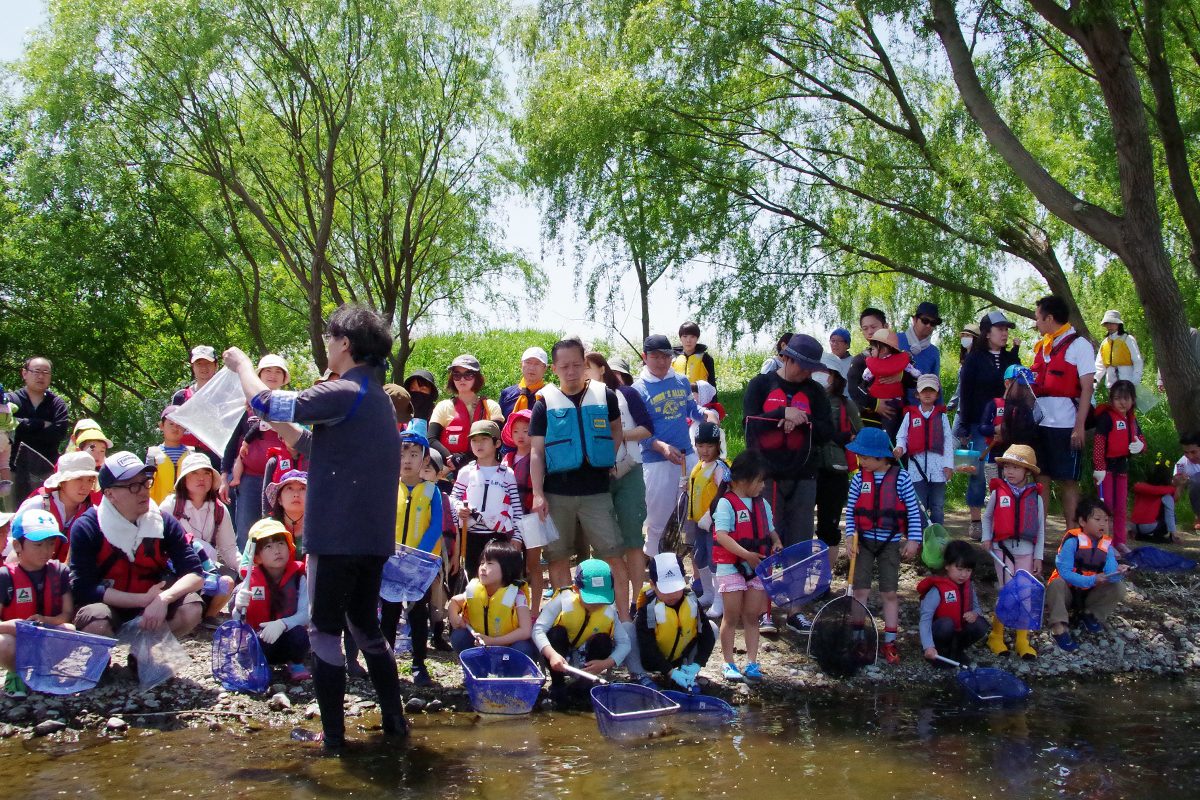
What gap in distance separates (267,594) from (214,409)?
116cm

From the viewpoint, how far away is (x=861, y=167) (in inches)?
440

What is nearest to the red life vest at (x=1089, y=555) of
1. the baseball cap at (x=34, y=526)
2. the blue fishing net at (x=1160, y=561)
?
the blue fishing net at (x=1160, y=561)

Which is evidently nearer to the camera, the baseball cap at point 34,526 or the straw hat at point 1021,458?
the baseball cap at point 34,526

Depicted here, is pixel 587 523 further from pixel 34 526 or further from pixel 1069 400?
pixel 1069 400

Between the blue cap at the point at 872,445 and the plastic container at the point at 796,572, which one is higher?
the blue cap at the point at 872,445

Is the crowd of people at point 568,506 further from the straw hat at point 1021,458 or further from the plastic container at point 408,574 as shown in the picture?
the plastic container at point 408,574

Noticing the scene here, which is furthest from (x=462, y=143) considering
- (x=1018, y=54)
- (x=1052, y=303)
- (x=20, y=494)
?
(x=1052, y=303)

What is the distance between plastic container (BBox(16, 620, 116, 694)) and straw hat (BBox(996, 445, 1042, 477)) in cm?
568

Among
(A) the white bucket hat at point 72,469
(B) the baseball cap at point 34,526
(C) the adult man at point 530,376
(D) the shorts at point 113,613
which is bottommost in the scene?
(D) the shorts at point 113,613

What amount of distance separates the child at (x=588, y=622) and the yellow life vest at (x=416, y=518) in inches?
32.5

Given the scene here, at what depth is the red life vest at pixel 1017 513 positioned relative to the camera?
6.73 m

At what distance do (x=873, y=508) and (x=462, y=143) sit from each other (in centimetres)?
1254

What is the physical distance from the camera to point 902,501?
640 centimetres

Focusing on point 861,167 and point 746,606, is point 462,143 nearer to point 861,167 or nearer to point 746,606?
point 861,167
